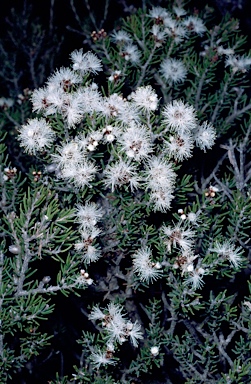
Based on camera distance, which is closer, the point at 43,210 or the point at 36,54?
the point at 43,210

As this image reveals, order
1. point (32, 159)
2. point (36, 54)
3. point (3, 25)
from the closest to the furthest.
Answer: point (32, 159) → point (36, 54) → point (3, 25)

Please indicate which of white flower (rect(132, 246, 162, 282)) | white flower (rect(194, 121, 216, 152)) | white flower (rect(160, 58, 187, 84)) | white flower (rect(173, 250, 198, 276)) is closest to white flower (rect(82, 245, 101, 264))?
white flower (rect(132, 246, 162, 282))

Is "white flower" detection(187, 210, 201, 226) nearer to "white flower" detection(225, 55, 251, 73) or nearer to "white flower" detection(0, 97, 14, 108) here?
"white flower" detection(225, 55, 251, 73)

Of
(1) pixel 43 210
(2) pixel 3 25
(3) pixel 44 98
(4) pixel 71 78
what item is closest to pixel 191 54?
(4) pixel 71 78

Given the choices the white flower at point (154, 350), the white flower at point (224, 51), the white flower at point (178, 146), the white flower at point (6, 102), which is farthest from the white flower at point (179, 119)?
the white flower at point (6, 102)

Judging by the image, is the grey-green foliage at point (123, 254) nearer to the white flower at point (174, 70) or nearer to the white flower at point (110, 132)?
the white flower at point (110, 132)

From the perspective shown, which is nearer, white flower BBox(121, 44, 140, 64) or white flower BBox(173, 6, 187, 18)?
white flower BBox(121, 44, 140, 64)

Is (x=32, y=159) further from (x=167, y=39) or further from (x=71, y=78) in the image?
(x=167, y=39)
